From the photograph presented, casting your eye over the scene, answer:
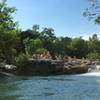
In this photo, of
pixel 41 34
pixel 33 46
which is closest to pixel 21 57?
pixel 33 46

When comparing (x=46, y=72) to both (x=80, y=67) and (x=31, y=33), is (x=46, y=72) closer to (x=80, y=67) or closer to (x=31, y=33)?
(x=80, y=67)

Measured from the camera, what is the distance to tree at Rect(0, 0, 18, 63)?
5991cm

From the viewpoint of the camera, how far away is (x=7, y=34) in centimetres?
6034

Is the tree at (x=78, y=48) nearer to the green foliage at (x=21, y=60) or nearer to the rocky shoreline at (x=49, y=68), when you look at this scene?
the rocky shoreline at (x=49, y=68)

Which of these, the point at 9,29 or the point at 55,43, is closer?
the point at 9,29

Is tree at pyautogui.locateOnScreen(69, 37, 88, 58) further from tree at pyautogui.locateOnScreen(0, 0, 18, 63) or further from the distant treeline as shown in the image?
tree at pyautogui.locateOnScreen(0, 0, 18, 63)

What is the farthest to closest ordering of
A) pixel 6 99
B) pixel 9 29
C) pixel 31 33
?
pixel 31 33 < pixel 9 29 < pixel 6 99

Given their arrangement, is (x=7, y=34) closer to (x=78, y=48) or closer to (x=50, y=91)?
(x=50, y=91)

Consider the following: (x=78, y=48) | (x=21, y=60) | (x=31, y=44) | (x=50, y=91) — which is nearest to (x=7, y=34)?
(x=21, y=60)

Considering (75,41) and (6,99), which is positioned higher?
(75,41)

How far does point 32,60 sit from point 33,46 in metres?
23.8

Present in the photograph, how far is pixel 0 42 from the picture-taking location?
193 feet

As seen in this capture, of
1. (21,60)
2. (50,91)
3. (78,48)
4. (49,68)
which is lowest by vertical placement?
(50,91)

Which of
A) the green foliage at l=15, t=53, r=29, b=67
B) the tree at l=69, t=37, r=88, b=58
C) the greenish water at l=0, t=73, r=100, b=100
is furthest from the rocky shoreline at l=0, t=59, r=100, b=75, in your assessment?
the tree at l=69, t=37, r=88, b=58
